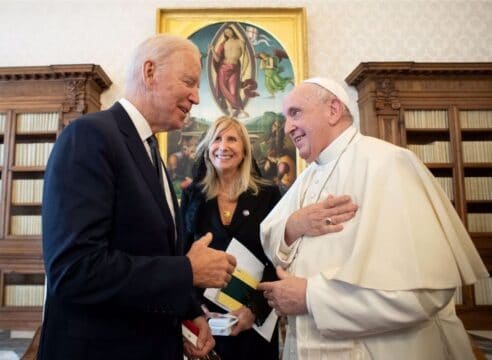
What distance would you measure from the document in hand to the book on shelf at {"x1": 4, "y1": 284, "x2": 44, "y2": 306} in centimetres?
323

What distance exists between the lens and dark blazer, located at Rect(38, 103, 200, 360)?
1.02 m

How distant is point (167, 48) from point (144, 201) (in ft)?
1.93

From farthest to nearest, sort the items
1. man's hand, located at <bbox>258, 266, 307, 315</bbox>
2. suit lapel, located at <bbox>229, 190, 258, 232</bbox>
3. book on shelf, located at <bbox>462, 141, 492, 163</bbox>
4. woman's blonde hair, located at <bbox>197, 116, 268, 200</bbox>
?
book on shelf, located at <bbox>462, 141, 492, 163</bbox> < woman's blonde hair, located at <bbox>197, 116, 268, 200</bbox> < suit lapel, located at <bbox>229, 190, 258, 232</bbox> < man's hand, located at <bbox>258, 266, 307, 315</bbox>

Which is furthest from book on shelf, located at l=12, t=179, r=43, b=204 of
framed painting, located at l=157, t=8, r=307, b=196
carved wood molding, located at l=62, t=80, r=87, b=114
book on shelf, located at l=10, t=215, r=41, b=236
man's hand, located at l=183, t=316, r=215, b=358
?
man's hand, located at l=183, t=316, r=215, b=358

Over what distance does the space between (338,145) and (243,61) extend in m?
3.46

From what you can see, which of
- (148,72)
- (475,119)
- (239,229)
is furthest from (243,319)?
(475,119)

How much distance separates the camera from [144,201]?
116cm

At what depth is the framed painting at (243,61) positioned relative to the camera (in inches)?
191

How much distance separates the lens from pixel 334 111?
1.78 metres

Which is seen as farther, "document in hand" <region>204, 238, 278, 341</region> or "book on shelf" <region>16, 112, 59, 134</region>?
"book on shelf" <region>16, 112, 59, 134</region>

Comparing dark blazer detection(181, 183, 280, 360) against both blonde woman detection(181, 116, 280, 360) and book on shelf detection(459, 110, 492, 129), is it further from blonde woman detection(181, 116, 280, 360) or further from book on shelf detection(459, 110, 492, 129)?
book on shelf detection(459, 110, 492, 129)

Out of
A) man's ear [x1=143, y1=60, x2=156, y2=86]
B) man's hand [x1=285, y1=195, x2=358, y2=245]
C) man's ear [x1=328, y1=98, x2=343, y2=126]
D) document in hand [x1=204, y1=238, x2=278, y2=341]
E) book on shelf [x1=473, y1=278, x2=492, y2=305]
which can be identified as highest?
man's ear [x1=143, y1=60, x2=156, y2=86]

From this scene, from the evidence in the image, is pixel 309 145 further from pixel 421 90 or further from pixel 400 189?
pixel 421 90

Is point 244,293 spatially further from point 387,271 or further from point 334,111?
point 334,111
